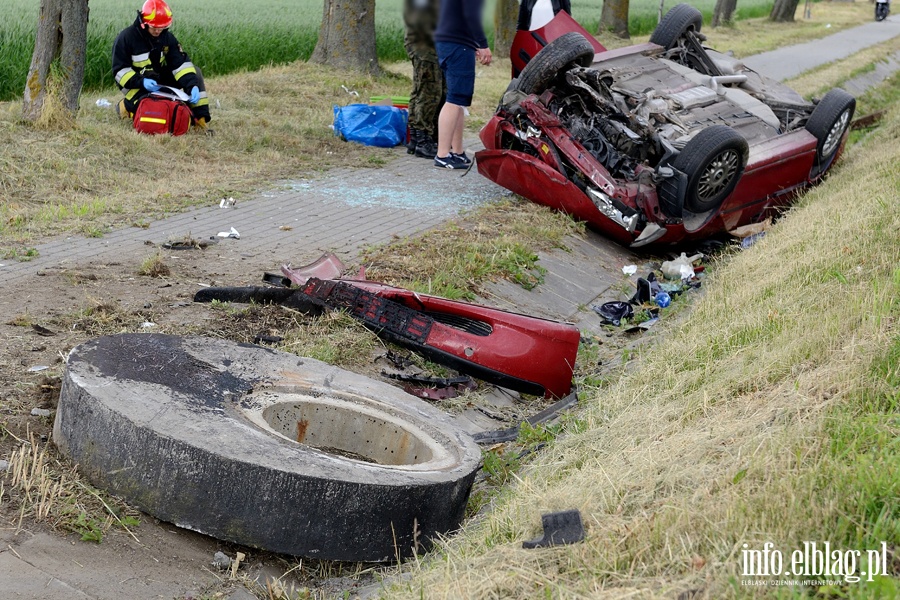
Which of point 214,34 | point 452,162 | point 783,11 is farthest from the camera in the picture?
point 783,11

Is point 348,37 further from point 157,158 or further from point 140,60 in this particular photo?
point 157,158

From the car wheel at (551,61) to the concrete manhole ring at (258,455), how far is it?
172 inches

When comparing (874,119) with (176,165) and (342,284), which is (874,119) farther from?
(342,284)

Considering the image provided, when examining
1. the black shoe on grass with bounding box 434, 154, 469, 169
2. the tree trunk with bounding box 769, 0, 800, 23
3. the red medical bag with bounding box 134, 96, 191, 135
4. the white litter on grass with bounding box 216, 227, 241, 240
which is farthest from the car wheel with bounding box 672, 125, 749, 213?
the tree trunk with bounding box 769, 0, 800, 23

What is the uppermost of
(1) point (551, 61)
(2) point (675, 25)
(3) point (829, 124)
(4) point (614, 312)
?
(2) point (675, 25)

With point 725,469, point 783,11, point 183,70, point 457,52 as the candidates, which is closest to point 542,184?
point 457,52

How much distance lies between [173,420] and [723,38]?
81.6 ft

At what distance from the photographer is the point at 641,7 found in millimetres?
39219

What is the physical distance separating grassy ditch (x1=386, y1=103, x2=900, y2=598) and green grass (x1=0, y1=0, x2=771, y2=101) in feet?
16.4

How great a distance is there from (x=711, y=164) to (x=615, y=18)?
17.5m

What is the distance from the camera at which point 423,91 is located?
10.1 metres

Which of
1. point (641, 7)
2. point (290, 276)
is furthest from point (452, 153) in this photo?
point (641, 7)

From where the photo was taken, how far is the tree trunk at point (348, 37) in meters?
14.1

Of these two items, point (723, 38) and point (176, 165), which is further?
point (723, 38)
